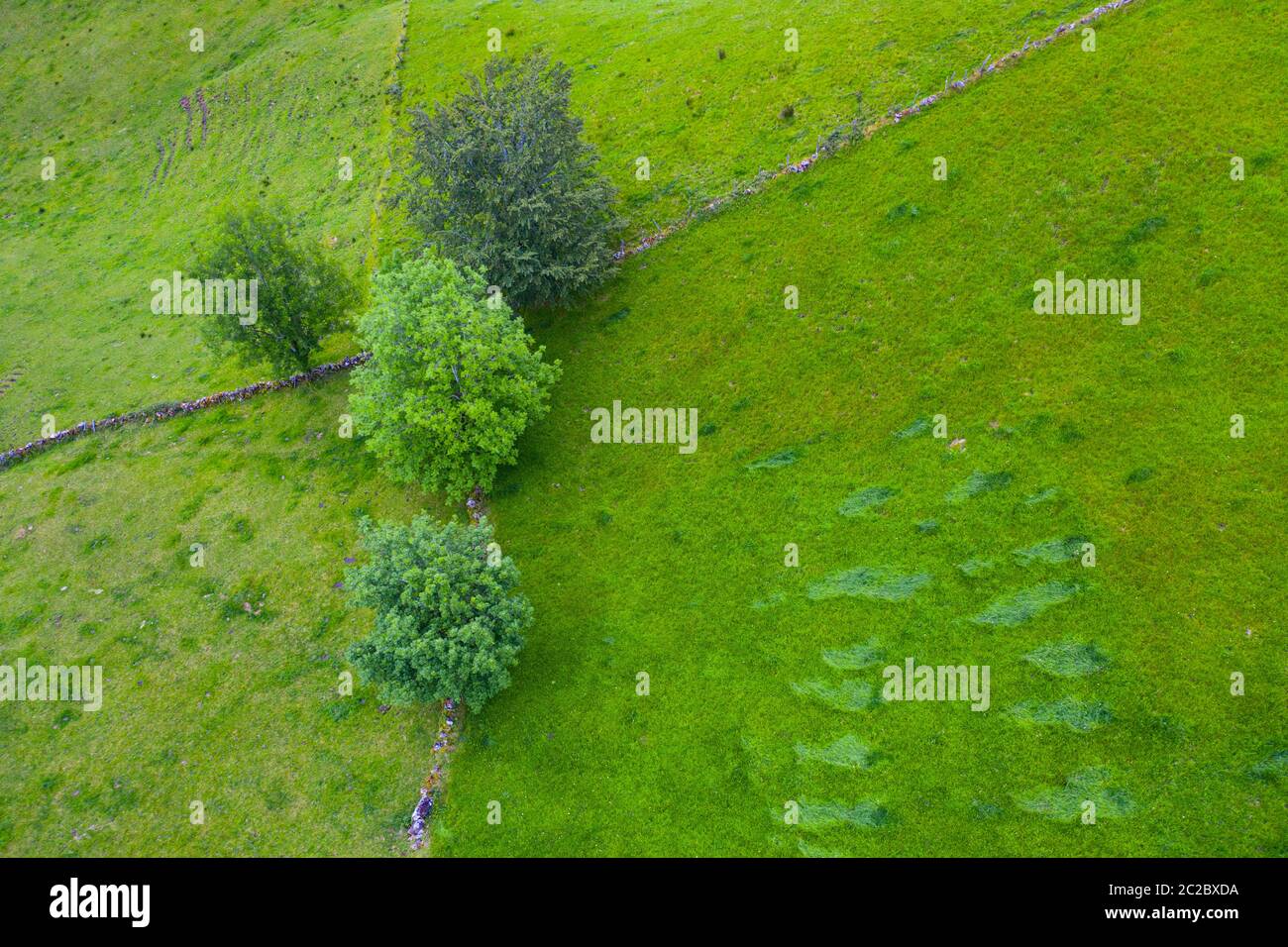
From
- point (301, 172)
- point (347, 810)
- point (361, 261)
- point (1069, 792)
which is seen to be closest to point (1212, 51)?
point (1069, 792)

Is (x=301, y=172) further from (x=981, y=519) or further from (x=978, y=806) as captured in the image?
(x=978, y=806)

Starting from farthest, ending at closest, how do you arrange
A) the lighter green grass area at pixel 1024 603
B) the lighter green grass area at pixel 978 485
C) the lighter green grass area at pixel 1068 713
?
the lighter green grass area at pixel 978 485 < the lighter green grass area at pixel 1024 603 < the lighter green grass area at pixel 1068 713

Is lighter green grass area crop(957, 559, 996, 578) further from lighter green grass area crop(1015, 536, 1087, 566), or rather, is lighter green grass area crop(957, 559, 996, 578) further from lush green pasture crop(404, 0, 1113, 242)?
lush green pasture crop(404, 0, 1113, 242)

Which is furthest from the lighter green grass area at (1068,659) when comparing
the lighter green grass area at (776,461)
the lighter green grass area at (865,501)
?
the lighter green grass area at (776,461)

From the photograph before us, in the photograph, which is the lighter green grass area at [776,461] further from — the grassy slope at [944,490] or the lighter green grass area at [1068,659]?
the lighter green grass area at [1068,659]

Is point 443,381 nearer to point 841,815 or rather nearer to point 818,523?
point 818,523

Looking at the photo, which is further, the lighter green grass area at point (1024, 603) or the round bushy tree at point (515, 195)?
the round bushy tree at point (515, 195)

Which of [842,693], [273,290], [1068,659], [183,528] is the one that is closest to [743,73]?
[273,290]
